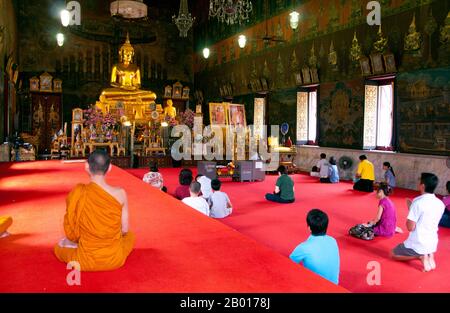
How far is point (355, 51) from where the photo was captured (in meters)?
11.5

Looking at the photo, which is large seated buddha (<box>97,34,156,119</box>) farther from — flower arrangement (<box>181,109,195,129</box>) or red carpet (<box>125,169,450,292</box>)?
red carpet (<box>125,169,450,292</box>)

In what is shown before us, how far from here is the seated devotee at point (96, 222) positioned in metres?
2.71

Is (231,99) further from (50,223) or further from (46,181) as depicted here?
(50,223)

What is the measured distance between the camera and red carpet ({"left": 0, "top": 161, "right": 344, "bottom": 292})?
2582 mm

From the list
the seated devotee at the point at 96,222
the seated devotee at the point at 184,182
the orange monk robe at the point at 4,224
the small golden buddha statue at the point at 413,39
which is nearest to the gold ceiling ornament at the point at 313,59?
the small golden buddha statue at the point at 413,39

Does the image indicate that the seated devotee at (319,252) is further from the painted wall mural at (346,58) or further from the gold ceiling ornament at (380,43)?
the gold ceiling ornament at (380,43)

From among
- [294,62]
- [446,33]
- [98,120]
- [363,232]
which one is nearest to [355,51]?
[446,33]

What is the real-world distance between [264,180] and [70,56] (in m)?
14.3

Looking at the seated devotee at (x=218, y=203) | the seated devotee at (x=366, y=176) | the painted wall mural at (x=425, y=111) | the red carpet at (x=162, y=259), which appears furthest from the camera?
the seated devotee at (x=366, y=176)

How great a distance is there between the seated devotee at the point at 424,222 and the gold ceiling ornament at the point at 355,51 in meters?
7.97

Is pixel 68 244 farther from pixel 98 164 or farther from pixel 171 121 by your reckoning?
pixel 171 121

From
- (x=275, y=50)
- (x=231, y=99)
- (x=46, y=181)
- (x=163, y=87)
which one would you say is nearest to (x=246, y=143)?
(x=275, y=50)

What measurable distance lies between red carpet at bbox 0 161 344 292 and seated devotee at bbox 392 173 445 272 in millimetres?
1639

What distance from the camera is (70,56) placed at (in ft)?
68.6
